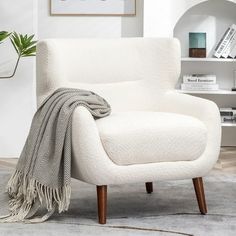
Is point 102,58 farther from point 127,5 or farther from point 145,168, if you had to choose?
point 127,5

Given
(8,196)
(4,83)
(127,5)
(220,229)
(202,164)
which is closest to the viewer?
(220,229)

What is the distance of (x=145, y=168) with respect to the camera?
316 cm

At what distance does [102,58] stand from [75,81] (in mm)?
207

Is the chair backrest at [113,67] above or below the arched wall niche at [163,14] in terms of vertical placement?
below

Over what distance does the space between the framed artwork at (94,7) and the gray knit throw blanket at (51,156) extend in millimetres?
2166

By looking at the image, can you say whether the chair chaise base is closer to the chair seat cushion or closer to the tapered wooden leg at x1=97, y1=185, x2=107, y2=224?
the tapered wooden leg at x1=97, y1=185, x2=107, y2=224

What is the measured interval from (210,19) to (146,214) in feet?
9.18

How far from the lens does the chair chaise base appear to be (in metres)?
3.12

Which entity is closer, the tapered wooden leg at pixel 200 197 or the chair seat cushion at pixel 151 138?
the chair seat cushion at pixel 151 138

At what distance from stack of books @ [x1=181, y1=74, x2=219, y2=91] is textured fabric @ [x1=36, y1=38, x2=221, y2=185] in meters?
1.77

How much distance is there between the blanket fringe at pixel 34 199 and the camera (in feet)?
10.3

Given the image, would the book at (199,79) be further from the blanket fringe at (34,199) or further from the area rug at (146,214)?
the blanket fringe at (34,199)

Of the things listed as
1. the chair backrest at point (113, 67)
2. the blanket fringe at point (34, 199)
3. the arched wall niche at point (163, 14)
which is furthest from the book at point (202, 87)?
the blanket fringe at point (34, 199)

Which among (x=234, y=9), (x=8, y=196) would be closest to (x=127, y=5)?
(x=234, y=9)
